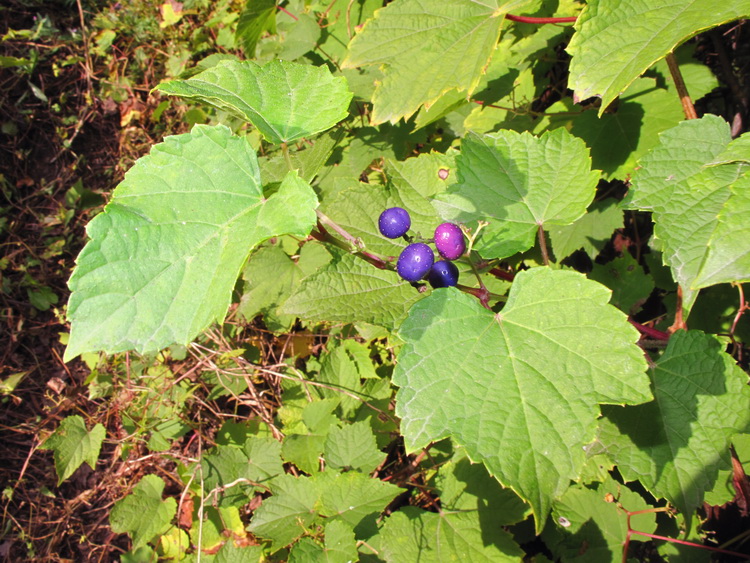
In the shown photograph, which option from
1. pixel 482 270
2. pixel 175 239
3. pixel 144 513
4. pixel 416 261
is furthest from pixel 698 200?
pixel 144 513

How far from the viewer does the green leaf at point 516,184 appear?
1.43 metres

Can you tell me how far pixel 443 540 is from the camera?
2.04 m

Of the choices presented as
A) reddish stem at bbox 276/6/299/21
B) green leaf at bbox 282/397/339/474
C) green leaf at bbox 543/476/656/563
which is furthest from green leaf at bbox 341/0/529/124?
green leaf at bbox 543/476/656/563

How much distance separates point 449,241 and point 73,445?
3.13 meters

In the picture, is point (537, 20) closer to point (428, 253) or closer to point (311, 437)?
point (428, 253)

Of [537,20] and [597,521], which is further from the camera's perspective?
[597,521]

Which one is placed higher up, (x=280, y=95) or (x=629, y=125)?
(x=280, y=95)

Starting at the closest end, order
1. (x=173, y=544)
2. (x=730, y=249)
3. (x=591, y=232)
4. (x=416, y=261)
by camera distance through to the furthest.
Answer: (x=730, y=249) → (x=416, y=261) → (x=591, y=232) → (x=173, y=544)

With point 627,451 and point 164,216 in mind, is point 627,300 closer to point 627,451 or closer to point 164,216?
point 627,451

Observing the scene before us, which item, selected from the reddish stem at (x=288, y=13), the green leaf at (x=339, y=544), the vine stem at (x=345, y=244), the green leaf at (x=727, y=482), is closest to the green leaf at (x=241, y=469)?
the green leaf at (x=339, y=544)

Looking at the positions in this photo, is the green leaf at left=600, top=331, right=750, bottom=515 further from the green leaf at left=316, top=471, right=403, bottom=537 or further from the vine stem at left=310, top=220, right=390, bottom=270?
the green leaf at left=316, top=471, right=403, bottom=537

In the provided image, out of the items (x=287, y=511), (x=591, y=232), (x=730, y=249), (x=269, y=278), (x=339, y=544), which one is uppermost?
(x=730, y=249)

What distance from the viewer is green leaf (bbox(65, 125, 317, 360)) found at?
97 cm

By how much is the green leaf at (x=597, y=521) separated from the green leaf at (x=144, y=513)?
2243 millimetres
